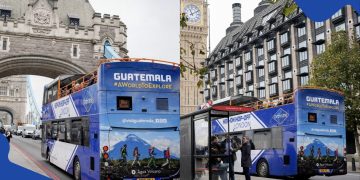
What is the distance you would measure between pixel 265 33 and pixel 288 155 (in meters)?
32.8

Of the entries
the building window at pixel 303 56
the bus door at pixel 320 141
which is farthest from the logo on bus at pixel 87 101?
A: the building window at pixel 303 56

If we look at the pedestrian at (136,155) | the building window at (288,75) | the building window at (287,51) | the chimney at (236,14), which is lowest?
the pedestrian at (136,155)

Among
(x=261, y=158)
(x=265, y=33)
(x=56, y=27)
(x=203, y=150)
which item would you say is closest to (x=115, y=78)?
(x=56, y=27)

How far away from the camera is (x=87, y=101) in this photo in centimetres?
785

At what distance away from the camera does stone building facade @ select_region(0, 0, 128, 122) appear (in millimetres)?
5871

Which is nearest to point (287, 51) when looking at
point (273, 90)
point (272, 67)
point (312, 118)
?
point (272, 67)

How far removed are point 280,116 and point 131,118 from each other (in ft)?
22.5

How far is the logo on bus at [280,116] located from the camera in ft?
42.5

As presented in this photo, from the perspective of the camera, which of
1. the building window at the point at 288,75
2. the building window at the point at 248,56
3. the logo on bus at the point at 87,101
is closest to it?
the logo on bus at the point at 87,101

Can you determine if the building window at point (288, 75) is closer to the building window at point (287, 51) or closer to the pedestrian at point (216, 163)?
the building window at point (287, 51)

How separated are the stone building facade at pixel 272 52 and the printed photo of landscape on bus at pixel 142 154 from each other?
981 inches

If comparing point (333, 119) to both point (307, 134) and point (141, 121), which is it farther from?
point (141, 121)

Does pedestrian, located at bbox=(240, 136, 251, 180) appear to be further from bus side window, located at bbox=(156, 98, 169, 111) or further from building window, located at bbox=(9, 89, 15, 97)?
building window, located at bbox=(9, 89, 15, 97)

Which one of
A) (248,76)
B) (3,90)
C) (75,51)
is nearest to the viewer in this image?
(3,90)
